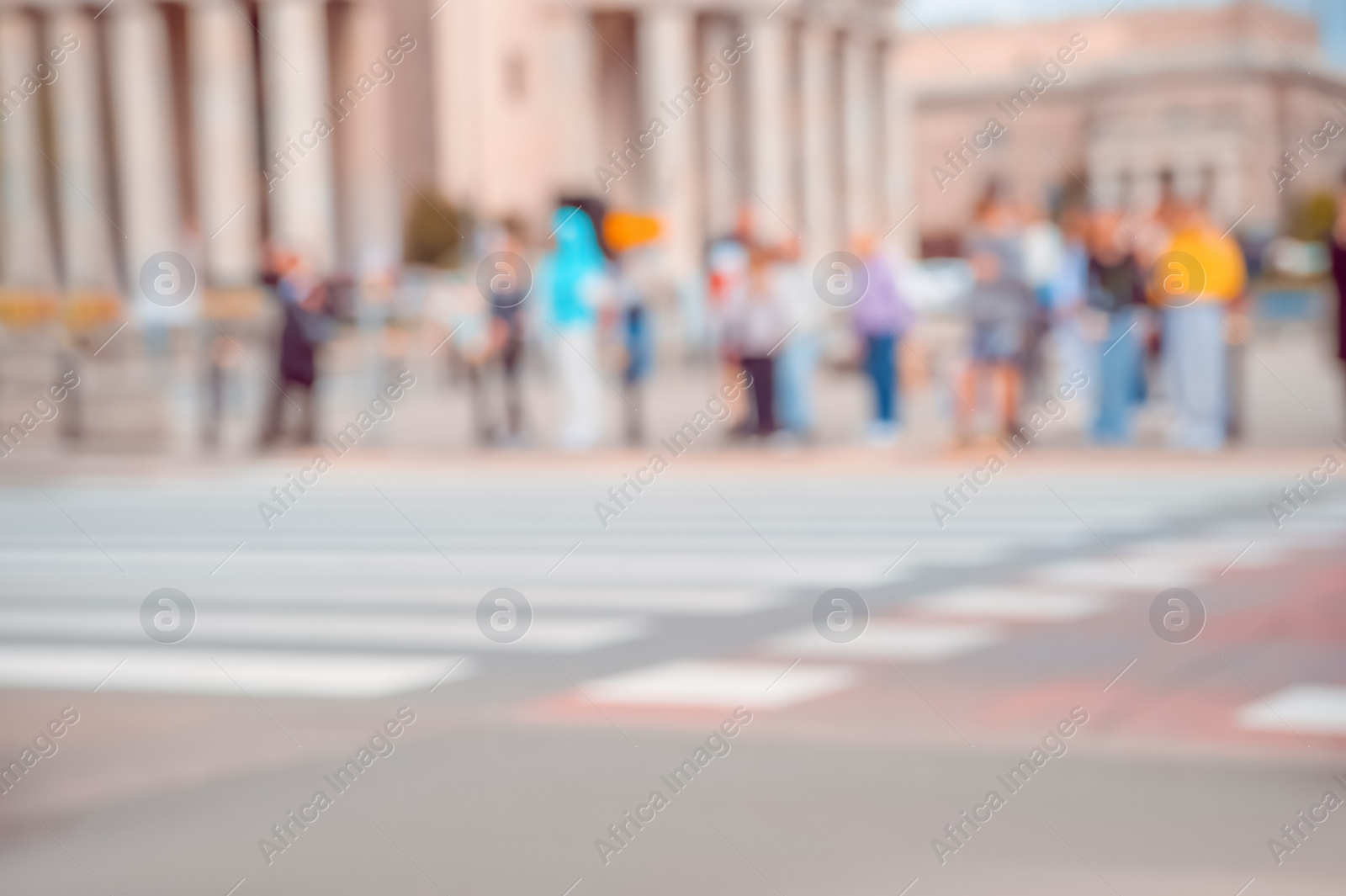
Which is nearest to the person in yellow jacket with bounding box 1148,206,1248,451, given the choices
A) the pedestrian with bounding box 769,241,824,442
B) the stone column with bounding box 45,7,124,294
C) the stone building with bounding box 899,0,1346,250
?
the pedestrian with bounding box 769,241,824,442

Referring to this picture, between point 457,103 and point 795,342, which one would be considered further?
point 457,103

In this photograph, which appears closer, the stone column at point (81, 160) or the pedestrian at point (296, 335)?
the pedestrian at point (296, 335)

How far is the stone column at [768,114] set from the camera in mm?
78188

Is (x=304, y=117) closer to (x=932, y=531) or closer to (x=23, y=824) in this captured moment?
(x=932, y=531)

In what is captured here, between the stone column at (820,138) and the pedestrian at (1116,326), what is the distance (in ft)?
208

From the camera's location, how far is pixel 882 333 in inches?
773

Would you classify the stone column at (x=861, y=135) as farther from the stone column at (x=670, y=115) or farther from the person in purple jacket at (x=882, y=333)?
the person in purple jacket at (x=882, y=333)

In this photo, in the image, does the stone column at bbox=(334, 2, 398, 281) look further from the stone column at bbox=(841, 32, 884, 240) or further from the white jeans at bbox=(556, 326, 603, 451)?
the white jeans at bbox=(556, 326, 603, 451)

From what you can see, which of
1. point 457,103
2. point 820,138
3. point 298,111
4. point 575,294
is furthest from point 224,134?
point 575,294

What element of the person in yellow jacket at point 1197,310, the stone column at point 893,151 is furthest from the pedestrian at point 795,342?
the stone column at point 893,151

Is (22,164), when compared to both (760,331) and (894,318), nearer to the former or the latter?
(760,331)

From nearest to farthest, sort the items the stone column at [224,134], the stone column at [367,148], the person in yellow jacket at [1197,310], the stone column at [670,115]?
the person in yellow jacket at [1197,310], the stone column at [224,134], the stone column at [367,148], the stone column at [670,115]

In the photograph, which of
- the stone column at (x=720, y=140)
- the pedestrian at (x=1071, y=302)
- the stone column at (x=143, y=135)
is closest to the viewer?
the pedestrian at (x=1071, y=302)

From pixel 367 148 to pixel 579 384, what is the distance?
53771 mm
